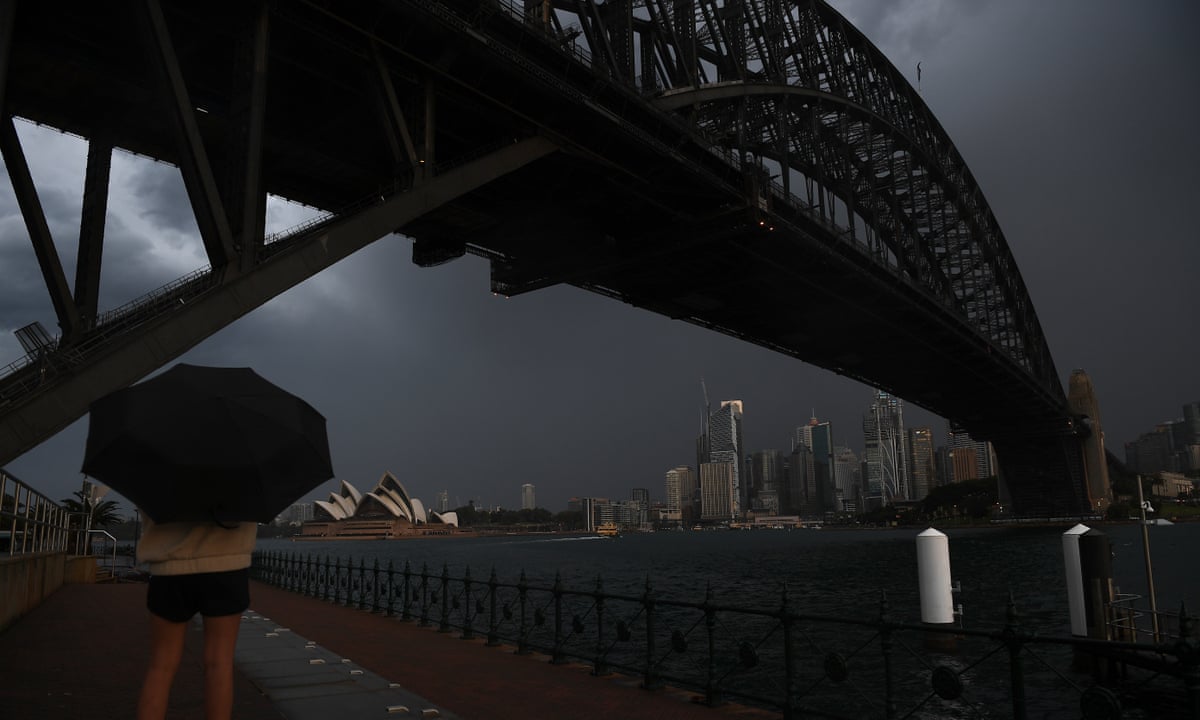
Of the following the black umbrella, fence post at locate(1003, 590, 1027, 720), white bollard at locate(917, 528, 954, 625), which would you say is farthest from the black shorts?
white bollard at locate(917, 528, 954, 625)

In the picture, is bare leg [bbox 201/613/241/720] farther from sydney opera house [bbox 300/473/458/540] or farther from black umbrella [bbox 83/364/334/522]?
sydney opera house [bbox 300/473/458/540]

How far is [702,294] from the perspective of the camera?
46.4 metres

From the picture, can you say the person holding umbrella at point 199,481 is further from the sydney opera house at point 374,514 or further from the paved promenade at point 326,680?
the sydney opera house at point 374,514

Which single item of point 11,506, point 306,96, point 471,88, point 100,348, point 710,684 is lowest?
point 710,684

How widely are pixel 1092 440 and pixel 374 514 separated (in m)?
132

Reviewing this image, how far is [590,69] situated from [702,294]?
967 inches

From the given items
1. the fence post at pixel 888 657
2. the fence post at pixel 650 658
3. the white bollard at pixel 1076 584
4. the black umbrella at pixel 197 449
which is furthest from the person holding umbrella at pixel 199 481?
the white bollard at pixel 1076 584

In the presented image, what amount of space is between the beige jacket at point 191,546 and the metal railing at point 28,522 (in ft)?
27.6

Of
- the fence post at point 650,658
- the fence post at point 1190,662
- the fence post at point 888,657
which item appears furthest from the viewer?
the fence post at point 650,658

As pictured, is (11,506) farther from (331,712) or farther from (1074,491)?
(1074,491)

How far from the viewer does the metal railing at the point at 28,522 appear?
12.3 meters

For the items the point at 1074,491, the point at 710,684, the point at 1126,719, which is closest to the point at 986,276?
the point at 1074,491

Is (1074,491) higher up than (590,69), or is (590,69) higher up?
(590,69)

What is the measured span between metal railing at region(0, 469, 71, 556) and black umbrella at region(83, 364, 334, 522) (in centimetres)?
839
